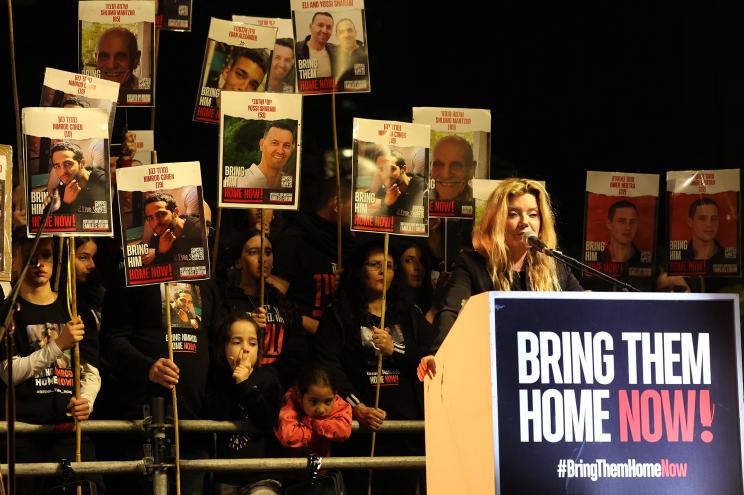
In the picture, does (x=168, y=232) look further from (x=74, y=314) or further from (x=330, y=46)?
(x=330, y=46)

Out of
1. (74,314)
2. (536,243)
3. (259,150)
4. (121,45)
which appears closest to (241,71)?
(121,45)

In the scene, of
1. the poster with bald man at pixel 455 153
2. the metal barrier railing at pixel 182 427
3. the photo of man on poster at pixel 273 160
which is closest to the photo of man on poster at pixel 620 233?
the poster with bald man at pixel 455 153

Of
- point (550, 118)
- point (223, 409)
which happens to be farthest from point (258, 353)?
point (550, 118)

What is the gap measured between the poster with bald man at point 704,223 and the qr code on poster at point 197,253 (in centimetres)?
230

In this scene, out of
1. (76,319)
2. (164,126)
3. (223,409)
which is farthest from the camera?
(164,126)

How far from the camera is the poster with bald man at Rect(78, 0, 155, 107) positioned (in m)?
5.36

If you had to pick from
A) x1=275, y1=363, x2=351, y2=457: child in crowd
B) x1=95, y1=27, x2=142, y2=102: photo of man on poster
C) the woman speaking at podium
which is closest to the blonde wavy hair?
the woman speaking at podium

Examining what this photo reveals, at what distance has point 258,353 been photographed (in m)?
4.91

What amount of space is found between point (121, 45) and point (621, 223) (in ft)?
8.15

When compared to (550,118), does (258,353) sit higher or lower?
lower

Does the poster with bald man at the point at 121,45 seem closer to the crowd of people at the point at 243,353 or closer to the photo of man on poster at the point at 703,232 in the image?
the crowd of people at the point at 243,353

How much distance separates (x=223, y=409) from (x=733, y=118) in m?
3.99

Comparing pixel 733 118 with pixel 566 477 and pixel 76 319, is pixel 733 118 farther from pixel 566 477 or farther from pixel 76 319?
pixel 566 477

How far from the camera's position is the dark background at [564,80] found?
7.33 metres
